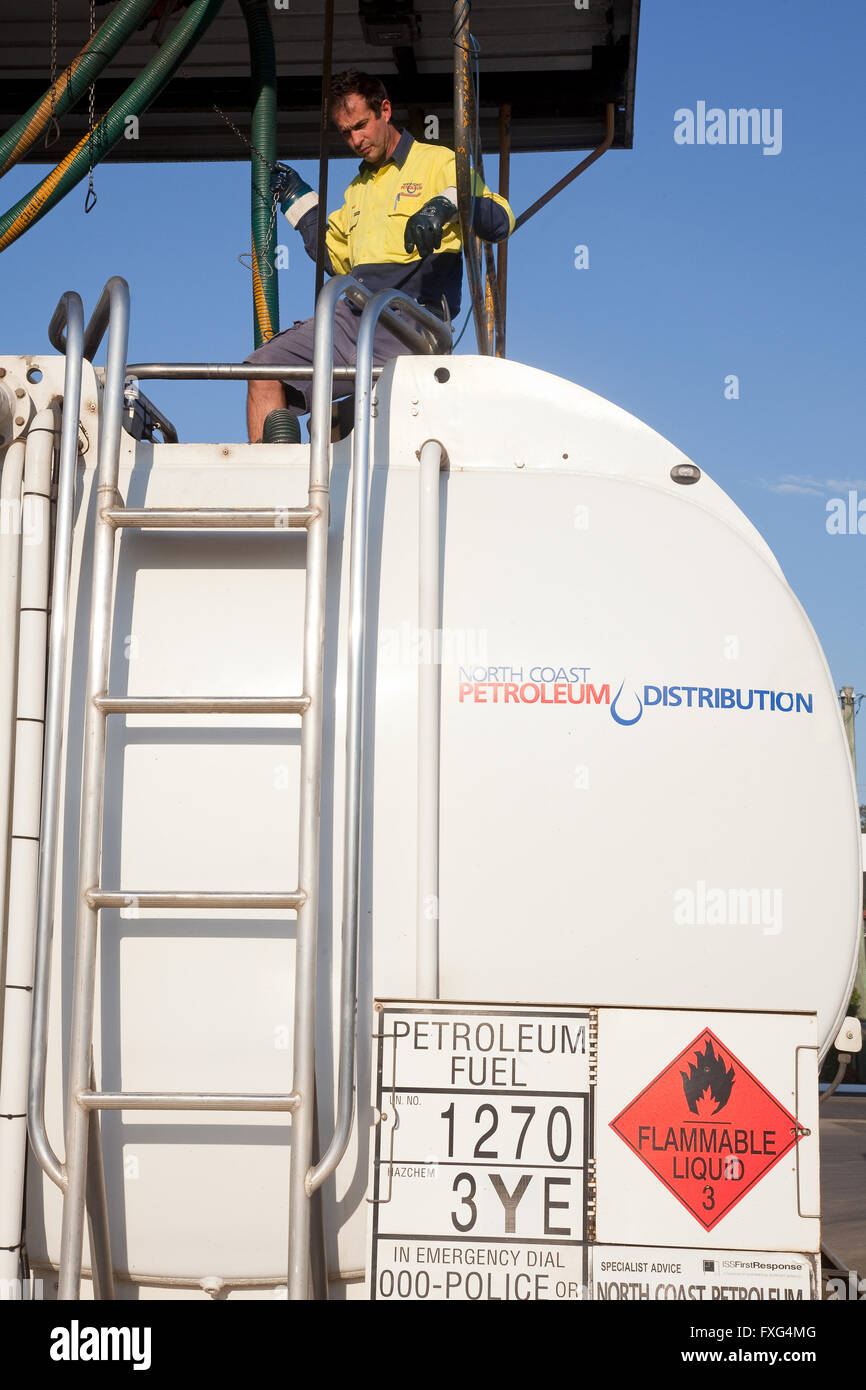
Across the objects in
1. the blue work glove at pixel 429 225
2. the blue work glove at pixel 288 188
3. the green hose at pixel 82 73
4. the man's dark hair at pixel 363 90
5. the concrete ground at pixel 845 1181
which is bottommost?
the concrete ground at pixel 845 1181

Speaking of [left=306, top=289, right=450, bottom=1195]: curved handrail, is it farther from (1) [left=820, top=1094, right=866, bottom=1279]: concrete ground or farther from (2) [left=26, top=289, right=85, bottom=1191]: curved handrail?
(1) [left=820, top=1094, right=866, bottom=1279]: concrete ground

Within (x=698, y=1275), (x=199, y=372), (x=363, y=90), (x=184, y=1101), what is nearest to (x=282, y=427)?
(x=199, y=372)

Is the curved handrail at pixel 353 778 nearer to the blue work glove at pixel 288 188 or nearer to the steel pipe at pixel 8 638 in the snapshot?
the steel pipe at pixel 8 638

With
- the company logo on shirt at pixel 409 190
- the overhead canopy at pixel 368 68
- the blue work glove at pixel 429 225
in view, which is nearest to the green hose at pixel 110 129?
the overhead canopy at pixel 368 68

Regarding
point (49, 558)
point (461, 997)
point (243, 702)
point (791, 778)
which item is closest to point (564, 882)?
point (461, 997)

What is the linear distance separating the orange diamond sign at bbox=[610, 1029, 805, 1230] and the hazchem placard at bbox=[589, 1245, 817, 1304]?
→ 17cm

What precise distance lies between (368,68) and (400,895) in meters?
4.57

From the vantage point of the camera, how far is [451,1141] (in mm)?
2773

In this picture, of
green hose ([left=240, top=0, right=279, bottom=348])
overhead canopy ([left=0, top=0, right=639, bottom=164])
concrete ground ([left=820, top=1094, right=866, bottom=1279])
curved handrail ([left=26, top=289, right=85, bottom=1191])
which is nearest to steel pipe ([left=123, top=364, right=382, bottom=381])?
curved handrail ([left=26, top=289, right=85, bottom=1191])

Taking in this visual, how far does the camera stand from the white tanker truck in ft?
9.01

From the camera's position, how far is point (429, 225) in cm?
385

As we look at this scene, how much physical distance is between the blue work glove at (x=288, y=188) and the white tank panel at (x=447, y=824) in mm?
2041

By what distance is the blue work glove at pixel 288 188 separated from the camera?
462 centimetres

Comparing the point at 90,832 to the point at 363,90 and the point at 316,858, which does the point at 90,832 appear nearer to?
the point at 316,858
